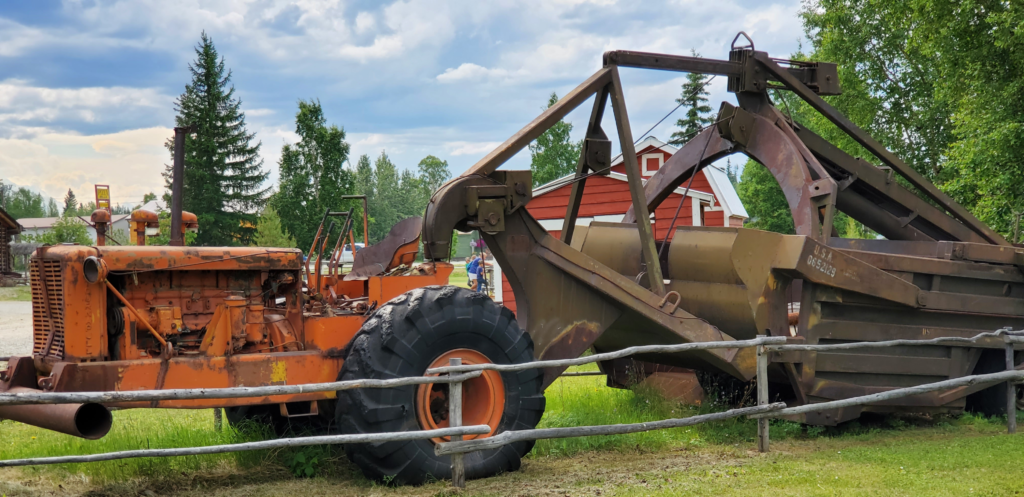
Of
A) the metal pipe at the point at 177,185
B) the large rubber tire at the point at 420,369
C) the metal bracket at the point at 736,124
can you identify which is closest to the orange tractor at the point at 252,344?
the large rubber tire at the point at 420,369

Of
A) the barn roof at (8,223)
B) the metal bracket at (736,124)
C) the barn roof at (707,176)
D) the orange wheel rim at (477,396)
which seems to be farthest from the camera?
the barn roof at (8,223)

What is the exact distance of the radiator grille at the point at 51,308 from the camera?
5586 mm

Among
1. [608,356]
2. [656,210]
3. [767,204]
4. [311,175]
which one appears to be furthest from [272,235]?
[767,204]

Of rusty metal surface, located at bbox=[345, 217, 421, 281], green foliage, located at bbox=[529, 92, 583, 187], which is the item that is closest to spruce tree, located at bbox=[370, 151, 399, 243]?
green foliage, located at bbox=[529, 92, 583, 187]

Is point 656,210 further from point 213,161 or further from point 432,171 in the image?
point 432,171

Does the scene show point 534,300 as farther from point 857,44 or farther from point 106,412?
point 857,44

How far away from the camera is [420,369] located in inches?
224

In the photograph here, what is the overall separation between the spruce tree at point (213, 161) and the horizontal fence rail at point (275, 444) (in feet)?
100

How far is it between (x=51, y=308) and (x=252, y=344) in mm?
1319

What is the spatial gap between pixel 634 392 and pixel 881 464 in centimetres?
263

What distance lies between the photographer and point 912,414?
8.09 metres

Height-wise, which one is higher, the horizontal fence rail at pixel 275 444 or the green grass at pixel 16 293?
the horizontal fence rail at pixel 275 444

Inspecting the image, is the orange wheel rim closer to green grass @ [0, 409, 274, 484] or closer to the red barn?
green grass @ [0, 409, 274, 484]

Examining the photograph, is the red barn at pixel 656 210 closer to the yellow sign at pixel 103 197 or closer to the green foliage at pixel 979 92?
the green foliage at pixel 979 92
